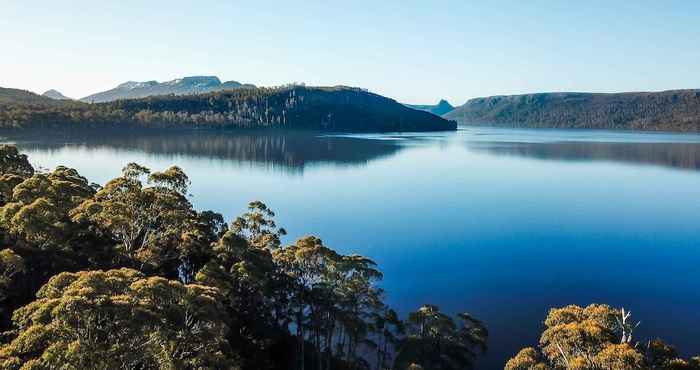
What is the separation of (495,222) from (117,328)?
5610 centimetres

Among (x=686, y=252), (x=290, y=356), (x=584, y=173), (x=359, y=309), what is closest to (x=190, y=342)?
(x=359, y=309)

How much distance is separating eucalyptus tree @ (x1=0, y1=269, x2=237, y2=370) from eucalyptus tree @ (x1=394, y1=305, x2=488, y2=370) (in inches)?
382

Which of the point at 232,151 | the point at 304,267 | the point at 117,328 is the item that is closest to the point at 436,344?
the point at 304,267

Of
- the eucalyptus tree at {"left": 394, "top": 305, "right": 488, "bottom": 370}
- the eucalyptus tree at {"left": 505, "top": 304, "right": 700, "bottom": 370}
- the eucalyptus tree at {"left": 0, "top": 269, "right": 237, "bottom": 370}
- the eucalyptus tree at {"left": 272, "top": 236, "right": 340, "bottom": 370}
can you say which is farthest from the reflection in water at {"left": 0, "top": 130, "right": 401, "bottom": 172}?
the eucalyptus tree at {"left": 0, "top": 269, "right": 237, "bottom": 370}

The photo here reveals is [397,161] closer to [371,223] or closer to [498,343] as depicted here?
[371,223]

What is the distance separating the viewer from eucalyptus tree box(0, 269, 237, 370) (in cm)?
1304

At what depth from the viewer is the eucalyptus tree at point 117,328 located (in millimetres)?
13039

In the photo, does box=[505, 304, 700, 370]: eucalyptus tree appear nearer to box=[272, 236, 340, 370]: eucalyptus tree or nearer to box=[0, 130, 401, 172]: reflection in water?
box=[272, 236, 340, 370]: eucalyptus tree

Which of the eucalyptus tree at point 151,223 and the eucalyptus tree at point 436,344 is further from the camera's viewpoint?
the eucalyptus tree at point 151,223

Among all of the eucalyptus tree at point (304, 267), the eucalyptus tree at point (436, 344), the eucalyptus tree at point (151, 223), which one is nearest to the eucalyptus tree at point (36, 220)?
the eucalyptus tree at point (151, 223)

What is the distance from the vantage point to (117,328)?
14.1m

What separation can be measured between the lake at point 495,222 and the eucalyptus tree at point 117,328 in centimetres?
1921

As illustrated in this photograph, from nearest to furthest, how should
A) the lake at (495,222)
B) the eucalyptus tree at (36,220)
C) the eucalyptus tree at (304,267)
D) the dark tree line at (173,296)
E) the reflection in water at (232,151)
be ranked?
the dark tree line at (173,296) → the eucalyptus tree at (36,220) → the eucalyptus tree at (304,267) → the lake at (495,222) → the reflection in water at (232,151)

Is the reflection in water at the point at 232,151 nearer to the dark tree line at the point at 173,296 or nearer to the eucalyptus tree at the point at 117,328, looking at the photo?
the dark tree line at the point at 173,296
